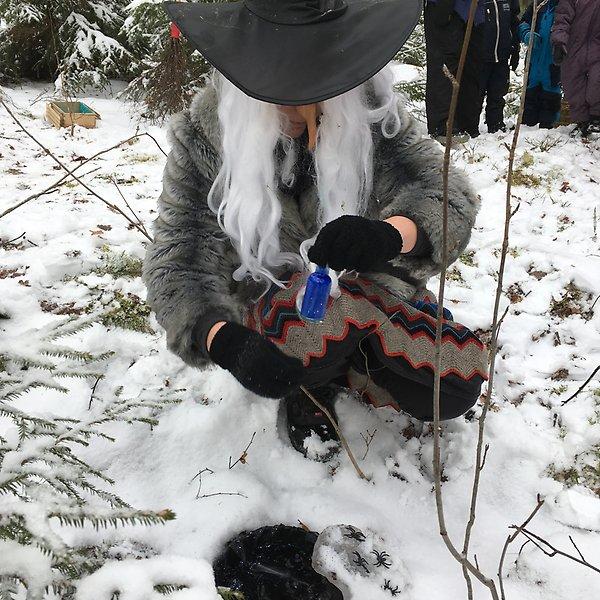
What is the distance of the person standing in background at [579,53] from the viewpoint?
5066 millimetres

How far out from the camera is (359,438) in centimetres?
203

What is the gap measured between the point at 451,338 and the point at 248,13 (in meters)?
1.15

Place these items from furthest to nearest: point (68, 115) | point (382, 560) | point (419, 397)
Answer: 1. point (68, 115)
2. point (419, 397)
3. point (382, 560)

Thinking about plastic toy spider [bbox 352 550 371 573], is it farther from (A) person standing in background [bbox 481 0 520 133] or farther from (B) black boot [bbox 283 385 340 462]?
(A) person standing in background [bbox 481 0 520 133]

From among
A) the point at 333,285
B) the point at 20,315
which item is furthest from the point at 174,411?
the point at 20,315

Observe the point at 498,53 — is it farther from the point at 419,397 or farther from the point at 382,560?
the point at 382,560

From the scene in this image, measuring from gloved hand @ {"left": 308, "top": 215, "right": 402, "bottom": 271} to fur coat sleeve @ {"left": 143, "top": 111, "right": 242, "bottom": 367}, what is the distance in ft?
1.25

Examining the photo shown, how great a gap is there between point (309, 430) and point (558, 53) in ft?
15.7

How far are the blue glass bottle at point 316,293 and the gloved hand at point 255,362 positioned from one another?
0.15 metres

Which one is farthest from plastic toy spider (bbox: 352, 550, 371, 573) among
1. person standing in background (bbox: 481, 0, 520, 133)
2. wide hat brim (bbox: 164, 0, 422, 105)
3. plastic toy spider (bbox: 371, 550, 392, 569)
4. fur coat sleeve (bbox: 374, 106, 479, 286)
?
person standing in background (bbox: 481, 0, 520, 133)

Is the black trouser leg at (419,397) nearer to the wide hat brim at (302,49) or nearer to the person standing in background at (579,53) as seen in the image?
the wide hat brim at (302,49)

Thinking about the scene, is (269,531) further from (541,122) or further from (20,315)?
(541,122)

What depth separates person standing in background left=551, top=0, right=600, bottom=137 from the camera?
16.6ft

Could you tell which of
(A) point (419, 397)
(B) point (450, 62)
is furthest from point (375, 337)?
(B) point (450, 62)
